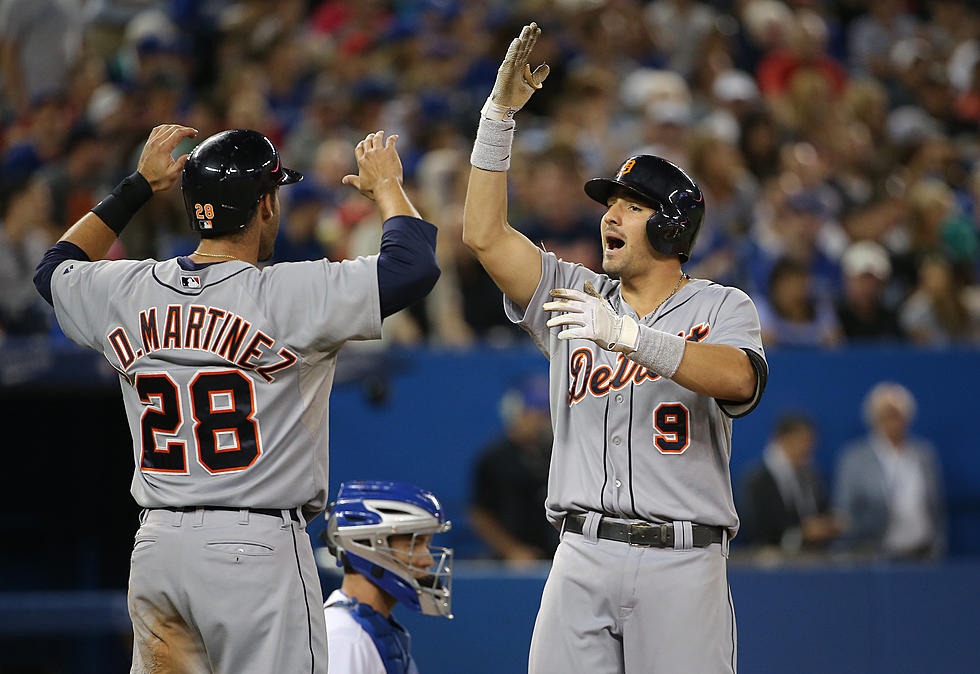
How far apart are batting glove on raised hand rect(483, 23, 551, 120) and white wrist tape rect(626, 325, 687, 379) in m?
0.83

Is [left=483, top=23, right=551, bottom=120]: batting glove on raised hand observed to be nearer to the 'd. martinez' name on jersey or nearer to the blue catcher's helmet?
the 'd. martinez' name on jersey

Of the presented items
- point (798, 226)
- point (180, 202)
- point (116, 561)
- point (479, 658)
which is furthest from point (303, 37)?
point (479, 658)

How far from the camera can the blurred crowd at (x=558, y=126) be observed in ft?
25.7

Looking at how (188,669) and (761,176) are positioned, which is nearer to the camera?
(188,669)

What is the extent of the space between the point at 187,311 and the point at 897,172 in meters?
8.12

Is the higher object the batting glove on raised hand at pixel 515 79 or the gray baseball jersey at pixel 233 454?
the batting glove on raised hand at pixel 515 79

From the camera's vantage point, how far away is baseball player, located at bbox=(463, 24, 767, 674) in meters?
3.53

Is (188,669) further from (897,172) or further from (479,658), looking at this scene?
(897,172)

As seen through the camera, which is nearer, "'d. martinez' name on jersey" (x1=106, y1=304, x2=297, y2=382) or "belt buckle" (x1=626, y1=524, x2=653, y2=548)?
"'d. martinez' name on jersey" (x1=106, y1=304, x2=297, y2=382)

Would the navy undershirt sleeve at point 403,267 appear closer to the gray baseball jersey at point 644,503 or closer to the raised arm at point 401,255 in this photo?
the raised arm at point 401,255

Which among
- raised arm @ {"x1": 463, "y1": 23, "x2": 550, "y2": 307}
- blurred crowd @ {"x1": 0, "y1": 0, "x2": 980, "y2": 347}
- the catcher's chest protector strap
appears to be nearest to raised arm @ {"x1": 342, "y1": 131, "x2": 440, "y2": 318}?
raised arm @ {"x1": 463, "y1": 23, "x2": 550, "y2": 307}

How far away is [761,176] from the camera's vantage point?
9.86 metres

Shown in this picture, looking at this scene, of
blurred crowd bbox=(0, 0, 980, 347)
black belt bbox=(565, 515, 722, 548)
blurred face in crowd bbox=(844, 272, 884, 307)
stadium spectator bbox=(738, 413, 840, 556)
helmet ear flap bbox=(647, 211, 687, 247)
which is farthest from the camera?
blurred face in crowd bbox=(844, 272, 884, 307)

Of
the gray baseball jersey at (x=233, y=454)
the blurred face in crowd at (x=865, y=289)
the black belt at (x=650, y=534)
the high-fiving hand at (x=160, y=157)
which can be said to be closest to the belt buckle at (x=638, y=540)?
the black belt at (x=650, y=534)
